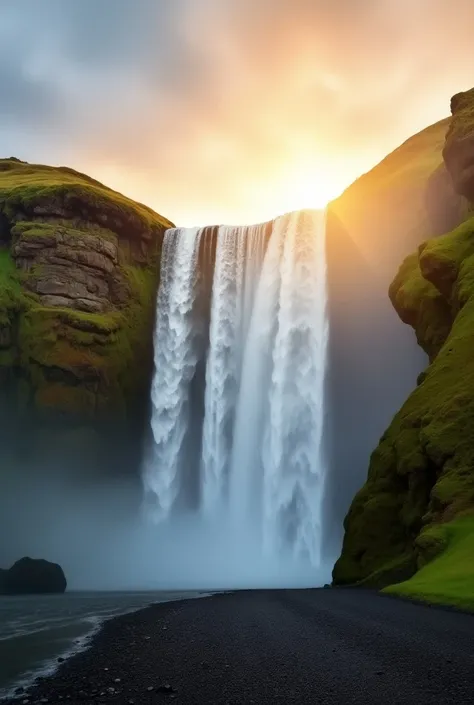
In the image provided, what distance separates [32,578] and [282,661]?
135 feet

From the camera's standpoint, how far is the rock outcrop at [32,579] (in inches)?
1751

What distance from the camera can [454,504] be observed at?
25.3 meters

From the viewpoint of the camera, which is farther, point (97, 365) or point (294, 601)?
point (97, 365)

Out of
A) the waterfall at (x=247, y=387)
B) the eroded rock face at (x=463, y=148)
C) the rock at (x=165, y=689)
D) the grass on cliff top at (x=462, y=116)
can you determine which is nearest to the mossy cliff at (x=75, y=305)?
the waterfall at (x=247, y=387)

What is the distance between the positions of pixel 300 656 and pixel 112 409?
54306 mm

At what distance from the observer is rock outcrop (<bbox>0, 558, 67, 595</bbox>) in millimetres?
44469

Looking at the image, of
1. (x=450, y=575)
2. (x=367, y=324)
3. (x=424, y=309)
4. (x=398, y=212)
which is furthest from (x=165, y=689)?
(x=398, y=212)

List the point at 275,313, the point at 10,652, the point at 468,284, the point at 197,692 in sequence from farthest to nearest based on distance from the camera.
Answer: the point at 275,313 → the point at 468,284 → the point at 10,652 → the point at 197,692

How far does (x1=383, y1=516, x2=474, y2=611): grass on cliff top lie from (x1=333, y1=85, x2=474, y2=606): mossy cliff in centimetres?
9

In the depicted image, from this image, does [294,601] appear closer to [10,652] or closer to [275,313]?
[10,652]

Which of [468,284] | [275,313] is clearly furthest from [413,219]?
[468,284]

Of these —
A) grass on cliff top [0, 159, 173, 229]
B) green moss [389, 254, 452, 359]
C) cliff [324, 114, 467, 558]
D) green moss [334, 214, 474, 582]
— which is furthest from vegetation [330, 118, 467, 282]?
green moss [334, 214, 474, 582]

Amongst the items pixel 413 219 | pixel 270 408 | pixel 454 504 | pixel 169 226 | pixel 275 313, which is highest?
pixel 169 226

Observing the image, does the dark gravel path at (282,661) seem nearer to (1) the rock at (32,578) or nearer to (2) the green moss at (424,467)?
(2) the green moss at (424,467)
